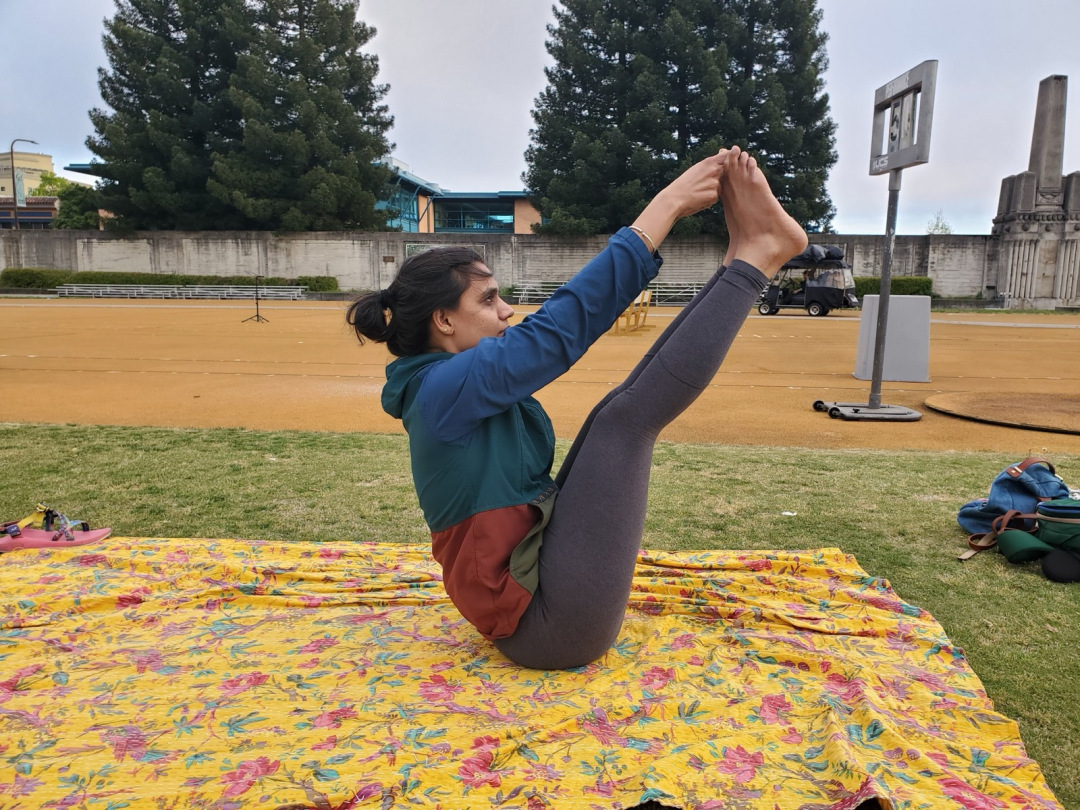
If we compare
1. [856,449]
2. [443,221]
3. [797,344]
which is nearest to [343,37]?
[443,221]

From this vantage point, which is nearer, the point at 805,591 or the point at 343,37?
the point at 805,591

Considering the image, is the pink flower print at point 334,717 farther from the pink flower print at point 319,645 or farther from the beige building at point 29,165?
the beige building at point 29,165

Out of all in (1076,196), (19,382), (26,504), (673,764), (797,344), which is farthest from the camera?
(1076,196)

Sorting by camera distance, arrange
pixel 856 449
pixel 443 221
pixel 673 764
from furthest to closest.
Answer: pixel 443 221 → pixel 856 449 → pixel 673 764

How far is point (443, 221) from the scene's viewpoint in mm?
53594

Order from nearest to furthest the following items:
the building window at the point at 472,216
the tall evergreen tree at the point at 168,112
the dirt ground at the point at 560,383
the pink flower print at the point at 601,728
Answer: the pink flower print at the point at 601,728, the dirt ground at the point at 560,383, the tall evergreen tree at the point at 168,112, the building window at the point at 472,216

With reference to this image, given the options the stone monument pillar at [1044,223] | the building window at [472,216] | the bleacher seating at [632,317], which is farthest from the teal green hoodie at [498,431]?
the building window at [472,216]

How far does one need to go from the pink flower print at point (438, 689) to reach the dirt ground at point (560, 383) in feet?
3.44

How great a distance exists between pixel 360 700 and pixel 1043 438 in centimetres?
635

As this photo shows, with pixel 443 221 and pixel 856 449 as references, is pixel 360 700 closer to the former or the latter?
pixel 856 449

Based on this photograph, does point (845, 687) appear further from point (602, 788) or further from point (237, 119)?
point (237, 119)

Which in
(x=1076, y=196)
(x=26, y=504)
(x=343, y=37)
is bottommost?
(x=26, y=504)

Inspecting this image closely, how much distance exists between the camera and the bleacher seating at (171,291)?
31922mm

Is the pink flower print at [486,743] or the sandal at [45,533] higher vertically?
the pink flower print at [486,743]
